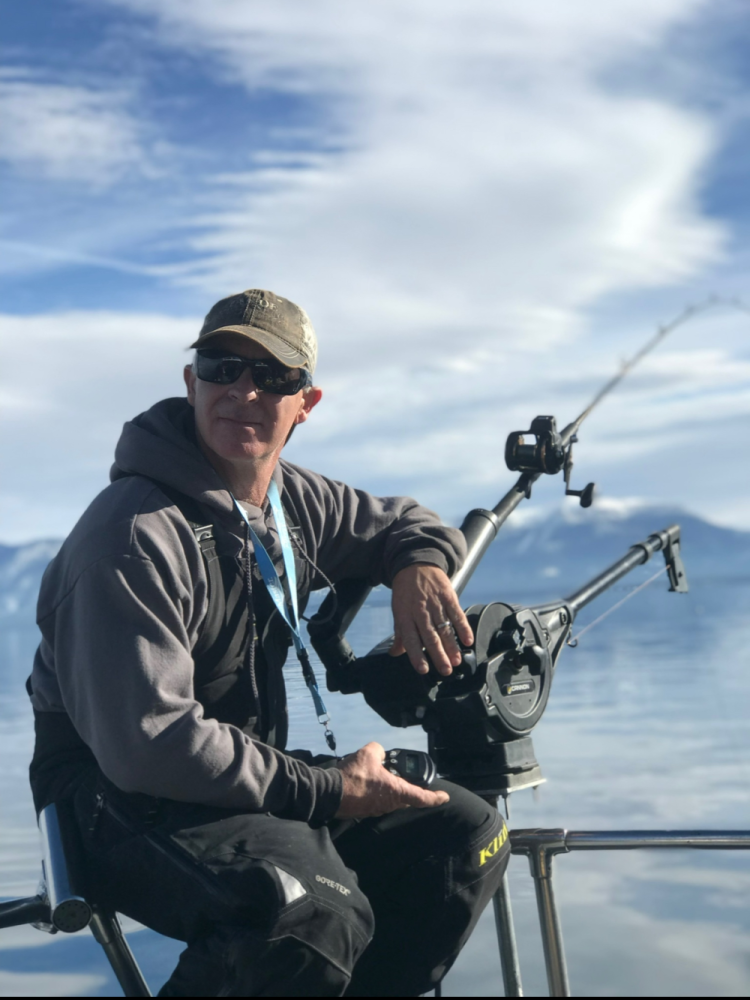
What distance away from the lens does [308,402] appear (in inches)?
128

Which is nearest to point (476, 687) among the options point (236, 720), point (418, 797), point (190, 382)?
point (418, 797)

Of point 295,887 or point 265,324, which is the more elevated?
point 265,324

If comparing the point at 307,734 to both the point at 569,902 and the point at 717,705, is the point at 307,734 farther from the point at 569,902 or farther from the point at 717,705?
the point at 717,705

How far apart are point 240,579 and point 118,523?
0.40 m

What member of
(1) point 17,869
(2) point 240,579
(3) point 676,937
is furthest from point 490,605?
(1) point 17,869

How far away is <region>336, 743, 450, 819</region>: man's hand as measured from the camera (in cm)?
249

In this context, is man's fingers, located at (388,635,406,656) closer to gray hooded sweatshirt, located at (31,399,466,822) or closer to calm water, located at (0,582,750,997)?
calm water, located at (0,582,750,997)

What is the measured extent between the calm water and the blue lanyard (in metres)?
0.16

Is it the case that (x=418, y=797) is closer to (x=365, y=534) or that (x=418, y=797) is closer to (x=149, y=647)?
(x=149, y=647)

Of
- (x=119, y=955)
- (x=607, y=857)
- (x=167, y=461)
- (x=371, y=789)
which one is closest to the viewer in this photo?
(x=119, y=955)

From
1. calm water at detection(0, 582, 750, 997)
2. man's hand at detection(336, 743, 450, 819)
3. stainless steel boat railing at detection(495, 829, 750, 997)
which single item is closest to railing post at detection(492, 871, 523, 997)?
stainless steel boat railing at detection(495, 829, 750, 997)

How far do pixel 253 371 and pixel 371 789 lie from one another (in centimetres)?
117

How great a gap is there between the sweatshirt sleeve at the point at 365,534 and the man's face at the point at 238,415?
32cm

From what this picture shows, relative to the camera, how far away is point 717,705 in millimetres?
24469
